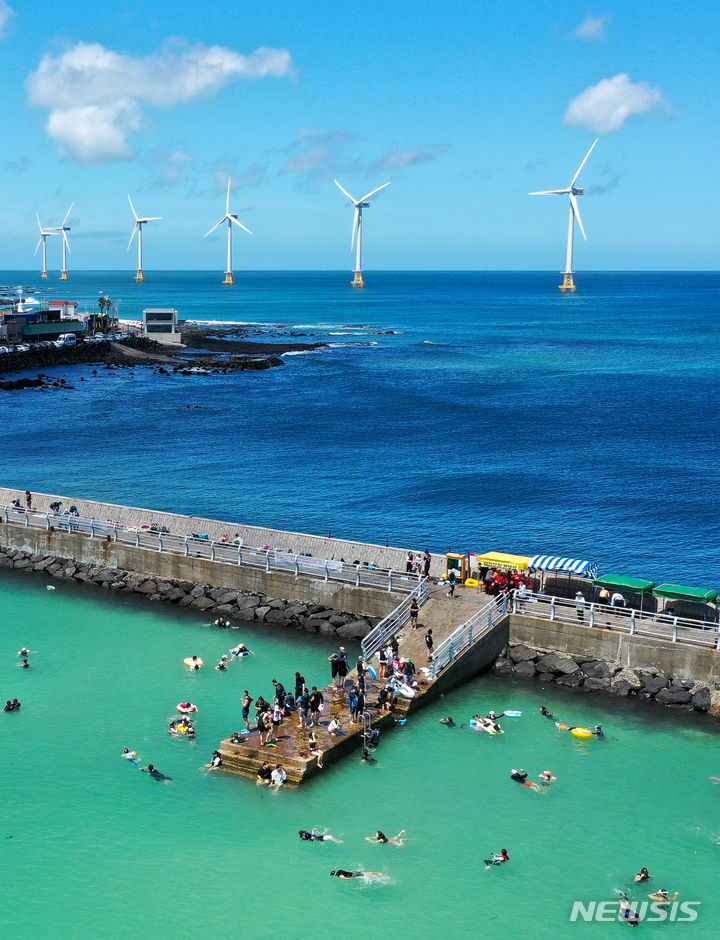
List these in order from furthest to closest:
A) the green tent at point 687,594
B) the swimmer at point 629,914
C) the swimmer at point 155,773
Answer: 1. the green tent at point 687,594
2. the swimmer at point 155,773
3. the swimmer at point 629,914

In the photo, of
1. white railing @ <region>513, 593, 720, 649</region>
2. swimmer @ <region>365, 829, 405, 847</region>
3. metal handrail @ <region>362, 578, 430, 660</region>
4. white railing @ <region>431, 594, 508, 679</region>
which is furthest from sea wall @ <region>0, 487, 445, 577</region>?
swimmer @ <region>365, 829, 405, 847</region>

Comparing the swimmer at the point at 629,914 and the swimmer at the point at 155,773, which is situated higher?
the swimmer at the point at 155,773

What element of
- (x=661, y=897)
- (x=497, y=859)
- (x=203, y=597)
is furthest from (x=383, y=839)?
(x=203, y=597)

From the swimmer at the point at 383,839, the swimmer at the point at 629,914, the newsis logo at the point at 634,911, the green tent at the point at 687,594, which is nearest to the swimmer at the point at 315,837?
the swimmer at the point at 383,839

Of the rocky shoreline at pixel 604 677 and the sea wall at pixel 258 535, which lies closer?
the rocky shoreline at pixel 604 677

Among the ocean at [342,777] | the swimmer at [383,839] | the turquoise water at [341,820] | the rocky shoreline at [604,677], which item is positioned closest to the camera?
the turquoise water at [341,820]

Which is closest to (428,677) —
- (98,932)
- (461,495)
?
(98,932)

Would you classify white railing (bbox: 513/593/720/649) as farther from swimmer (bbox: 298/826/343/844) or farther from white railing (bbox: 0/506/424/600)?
swimmer (bbox: 298/826/343/844)

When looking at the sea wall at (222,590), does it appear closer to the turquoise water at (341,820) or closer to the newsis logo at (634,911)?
the turquoise water at (341,820)

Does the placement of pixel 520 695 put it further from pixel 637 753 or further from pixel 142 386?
pixel 142 386
